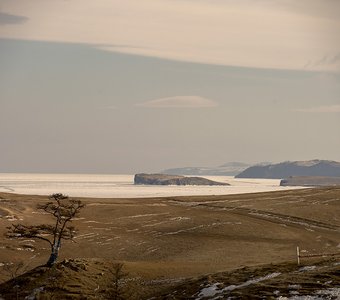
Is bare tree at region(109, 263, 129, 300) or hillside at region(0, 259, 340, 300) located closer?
hillside at region(0, 259, 340, 300)

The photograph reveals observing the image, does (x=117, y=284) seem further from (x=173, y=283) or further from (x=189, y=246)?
(x=189, y=246)

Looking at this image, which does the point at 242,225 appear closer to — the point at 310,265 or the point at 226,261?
the point at 226,261

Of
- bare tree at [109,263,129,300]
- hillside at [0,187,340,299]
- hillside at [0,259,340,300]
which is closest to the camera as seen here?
hillside at [0,259,340,300]

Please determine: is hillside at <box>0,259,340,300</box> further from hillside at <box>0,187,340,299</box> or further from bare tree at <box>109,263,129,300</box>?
hillside at <box>0,187,340,299</box>

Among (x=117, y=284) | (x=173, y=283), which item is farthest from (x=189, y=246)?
(x=117, y=284)

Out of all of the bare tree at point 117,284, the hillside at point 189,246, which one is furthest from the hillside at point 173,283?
the hillside at point 189,246

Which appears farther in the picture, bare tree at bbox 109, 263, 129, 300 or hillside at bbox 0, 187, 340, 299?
hillside at bbox 0, 187, 340, 299

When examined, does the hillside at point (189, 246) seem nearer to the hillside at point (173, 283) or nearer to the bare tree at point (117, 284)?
the hillside at point (173, 283)

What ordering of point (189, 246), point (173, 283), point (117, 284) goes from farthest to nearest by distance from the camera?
point (189, 246) < point (173, 283) < point (117, 284)

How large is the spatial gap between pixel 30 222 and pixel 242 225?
4260 centimetres

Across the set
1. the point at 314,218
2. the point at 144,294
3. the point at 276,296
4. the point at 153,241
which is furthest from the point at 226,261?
the point at 314,218

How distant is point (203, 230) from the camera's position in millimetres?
131000

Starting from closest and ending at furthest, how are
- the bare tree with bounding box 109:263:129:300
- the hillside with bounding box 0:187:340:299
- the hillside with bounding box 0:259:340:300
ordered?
the hillside with bounding box 0:259:340:300, the bare tree with bounding box 109:263:129:300, the hillside with bounding box 0:187:340:299

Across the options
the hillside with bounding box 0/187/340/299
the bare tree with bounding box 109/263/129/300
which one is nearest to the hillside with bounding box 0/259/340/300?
the bare tree with bounding box 109/263/129/300
